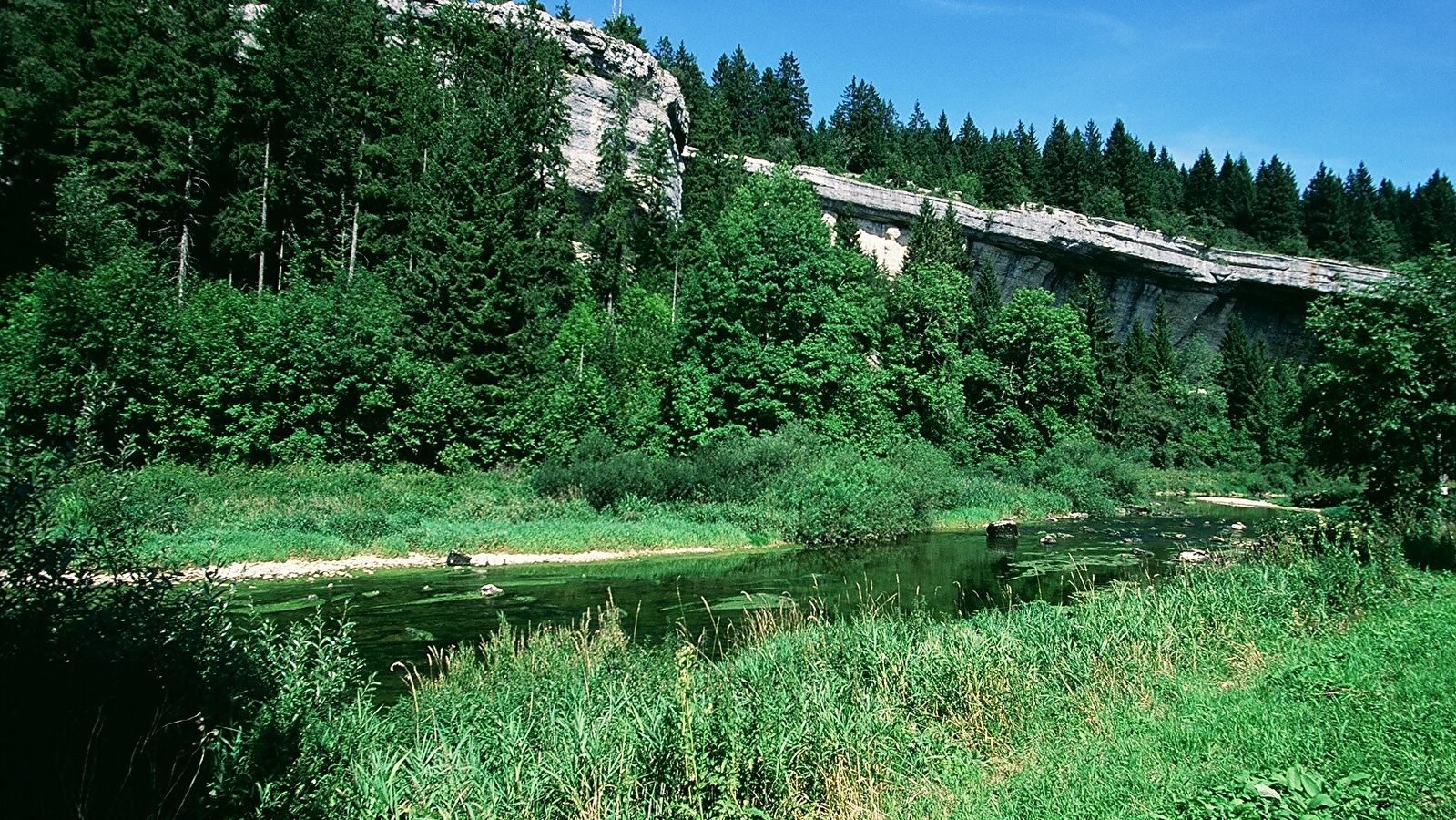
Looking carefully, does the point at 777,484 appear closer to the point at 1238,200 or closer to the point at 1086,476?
the point at 1086,476

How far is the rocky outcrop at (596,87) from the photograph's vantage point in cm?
5481

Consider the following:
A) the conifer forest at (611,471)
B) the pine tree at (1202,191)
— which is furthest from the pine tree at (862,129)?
the pine tree at (1202,191)

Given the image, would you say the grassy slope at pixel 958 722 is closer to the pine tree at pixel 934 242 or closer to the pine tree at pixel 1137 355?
the pine tree at pixel 934 242

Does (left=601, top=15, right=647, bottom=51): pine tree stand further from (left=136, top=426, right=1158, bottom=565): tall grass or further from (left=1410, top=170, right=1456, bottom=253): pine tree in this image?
(left=1410, top=170, right=1456, bottom=253): pine tree

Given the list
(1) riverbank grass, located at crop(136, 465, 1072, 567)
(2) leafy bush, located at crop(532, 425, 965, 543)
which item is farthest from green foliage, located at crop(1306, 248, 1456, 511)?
(1) riverbank grass, located at crop(136, 465, 1072, 567)

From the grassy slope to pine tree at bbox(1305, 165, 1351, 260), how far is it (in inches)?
3530

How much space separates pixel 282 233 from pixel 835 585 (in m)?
33.3

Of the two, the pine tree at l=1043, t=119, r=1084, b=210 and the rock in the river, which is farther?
the pine tree at l=1043, t=119, r=1084, b=210

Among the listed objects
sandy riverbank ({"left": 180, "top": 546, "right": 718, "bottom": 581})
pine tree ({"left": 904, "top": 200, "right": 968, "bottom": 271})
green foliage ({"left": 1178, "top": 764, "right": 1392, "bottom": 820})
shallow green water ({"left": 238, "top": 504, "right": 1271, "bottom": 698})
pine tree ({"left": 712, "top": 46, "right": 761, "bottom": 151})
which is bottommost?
sandy riverbank ({"left": 180, "top": 546, "right": 718, "bottom": 581})

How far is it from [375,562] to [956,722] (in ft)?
57.1

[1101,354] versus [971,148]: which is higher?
[971,148]

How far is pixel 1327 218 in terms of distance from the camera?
8375 cm

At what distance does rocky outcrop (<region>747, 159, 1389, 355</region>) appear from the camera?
67562mm

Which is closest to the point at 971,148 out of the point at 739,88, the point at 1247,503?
the point at 739,88
